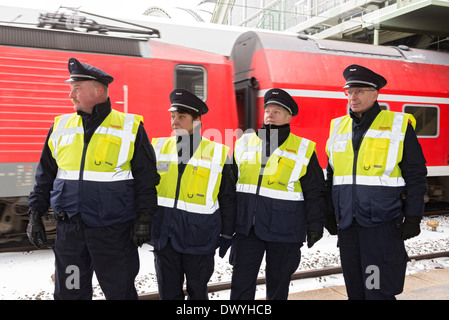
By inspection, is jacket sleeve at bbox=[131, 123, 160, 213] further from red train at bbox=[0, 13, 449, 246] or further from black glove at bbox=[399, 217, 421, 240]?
red train at bbox=[0, 13, 449, 246]

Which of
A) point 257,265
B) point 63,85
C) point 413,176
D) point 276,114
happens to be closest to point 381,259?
point 413,176

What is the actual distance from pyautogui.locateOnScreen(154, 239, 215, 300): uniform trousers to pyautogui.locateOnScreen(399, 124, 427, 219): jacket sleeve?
150 cm

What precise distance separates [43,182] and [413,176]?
263 cm

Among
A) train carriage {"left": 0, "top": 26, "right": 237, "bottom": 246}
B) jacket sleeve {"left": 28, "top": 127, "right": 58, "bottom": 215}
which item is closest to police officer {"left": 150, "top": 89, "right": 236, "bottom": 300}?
jacket sleeve {"left": 28, "top": 127, "right": 58, "bottom": 215}

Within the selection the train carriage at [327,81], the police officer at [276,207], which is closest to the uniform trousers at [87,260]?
the police officer at [276,207]

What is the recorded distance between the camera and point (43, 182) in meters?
2.85

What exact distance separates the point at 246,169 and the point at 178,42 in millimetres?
3854

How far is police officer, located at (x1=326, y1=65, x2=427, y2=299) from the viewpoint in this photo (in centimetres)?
287

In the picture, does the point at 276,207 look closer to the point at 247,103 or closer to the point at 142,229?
the point at 142,229

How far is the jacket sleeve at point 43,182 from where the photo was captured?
2842 mm

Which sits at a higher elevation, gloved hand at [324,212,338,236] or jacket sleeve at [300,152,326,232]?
jacket sleeve at [300,152,326,232]
